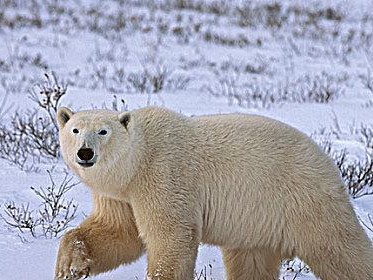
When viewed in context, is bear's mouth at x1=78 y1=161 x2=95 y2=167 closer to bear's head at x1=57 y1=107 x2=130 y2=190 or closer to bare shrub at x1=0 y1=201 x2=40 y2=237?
bear's head at x1=57 y1=107 x2=130 y2=190

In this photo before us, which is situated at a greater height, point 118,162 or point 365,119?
point 118,162

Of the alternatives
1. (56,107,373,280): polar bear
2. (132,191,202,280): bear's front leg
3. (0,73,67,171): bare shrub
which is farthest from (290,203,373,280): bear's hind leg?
(0,73,67,171): bare shrub

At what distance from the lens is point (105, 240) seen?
347 centimetres

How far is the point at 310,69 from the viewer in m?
10.7

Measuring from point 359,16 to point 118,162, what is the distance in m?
14.9

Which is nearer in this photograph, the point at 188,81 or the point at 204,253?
the point at 204,253

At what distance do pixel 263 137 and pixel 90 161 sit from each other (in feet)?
2.63

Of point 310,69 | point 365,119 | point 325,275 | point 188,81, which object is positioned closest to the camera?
point 325,275

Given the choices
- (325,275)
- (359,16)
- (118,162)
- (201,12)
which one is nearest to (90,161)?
(118,162)

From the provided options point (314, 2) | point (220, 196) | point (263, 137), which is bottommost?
point (314, 2)

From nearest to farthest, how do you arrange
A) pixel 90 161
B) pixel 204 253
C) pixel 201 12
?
pixel 90 161 → pixel 204 253 → pixel 201 12

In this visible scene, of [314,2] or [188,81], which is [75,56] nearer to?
[188,81]

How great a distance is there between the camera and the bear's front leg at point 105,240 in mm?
3418

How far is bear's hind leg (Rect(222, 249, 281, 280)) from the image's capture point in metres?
3.65
